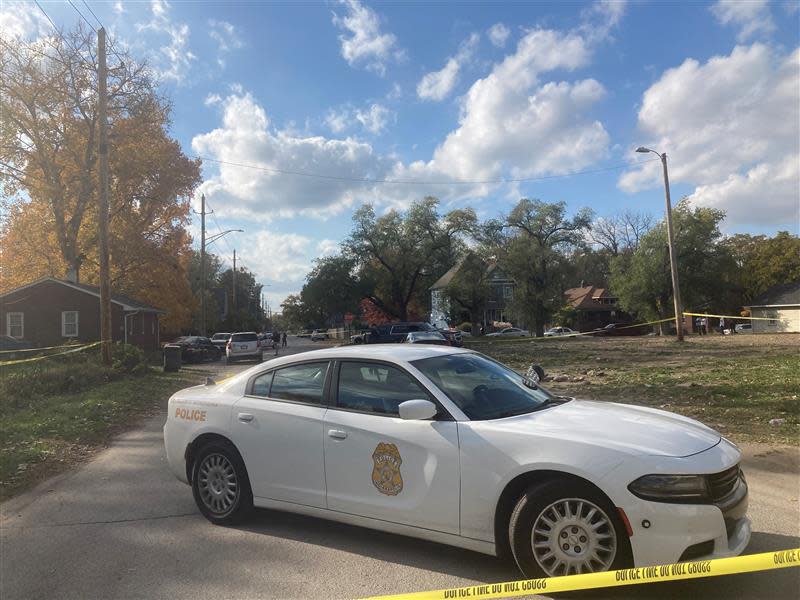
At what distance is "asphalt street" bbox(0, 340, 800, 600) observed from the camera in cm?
384

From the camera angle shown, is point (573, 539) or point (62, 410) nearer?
point (573, 539)

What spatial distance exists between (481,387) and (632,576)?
1.67m

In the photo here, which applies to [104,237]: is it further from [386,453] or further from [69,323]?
[69,323]

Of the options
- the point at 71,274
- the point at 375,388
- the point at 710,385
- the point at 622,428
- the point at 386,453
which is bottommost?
the point at 710,385

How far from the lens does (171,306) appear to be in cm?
4569

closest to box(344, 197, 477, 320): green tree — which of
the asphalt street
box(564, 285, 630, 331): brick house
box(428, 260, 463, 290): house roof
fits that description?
box(428, 260, 463, 290): house roof

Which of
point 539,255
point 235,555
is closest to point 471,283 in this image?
point 539,255

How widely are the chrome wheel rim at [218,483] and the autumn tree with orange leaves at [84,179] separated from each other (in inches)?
A: 1320

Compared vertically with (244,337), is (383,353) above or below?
below

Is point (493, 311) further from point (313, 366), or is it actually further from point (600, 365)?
point (313, 366)

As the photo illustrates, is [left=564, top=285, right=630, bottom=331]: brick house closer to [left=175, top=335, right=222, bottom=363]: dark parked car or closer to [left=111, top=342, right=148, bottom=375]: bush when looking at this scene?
[left=175, top=335, right=222, bottom=363]: dark parked car

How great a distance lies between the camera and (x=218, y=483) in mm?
5215

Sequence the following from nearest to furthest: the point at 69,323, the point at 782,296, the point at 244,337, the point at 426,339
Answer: the point at 426,339 < the point at 244,337 < the point at 69,323 < the point at 782,296

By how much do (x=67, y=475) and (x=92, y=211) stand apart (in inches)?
1413
